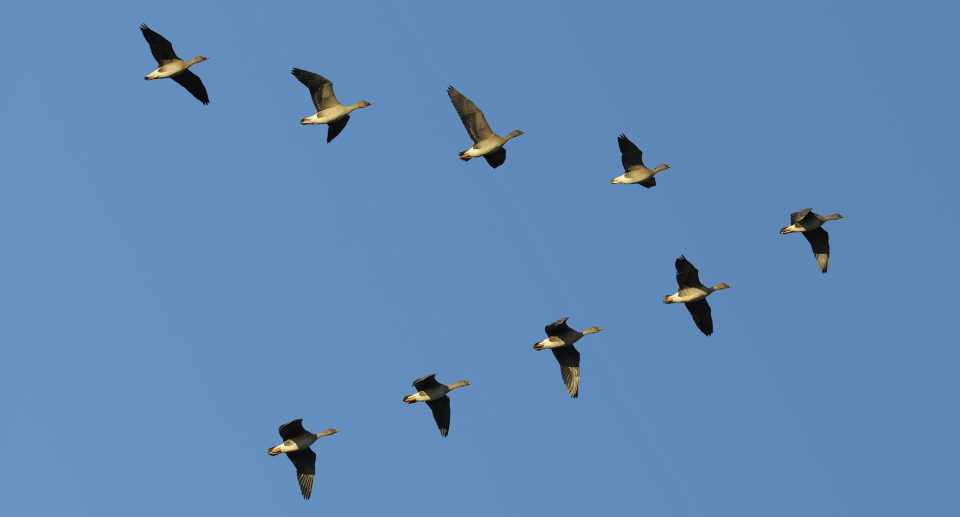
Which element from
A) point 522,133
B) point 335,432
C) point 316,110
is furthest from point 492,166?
point 335,432

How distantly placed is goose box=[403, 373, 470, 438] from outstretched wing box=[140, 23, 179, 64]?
46.6 ft

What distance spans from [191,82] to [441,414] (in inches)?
564

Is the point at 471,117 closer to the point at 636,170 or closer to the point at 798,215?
the point at 636,170

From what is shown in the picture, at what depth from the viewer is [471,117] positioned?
5456 cm

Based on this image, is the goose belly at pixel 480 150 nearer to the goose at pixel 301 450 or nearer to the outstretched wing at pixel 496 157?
the outstretched wing at pixel 496 157

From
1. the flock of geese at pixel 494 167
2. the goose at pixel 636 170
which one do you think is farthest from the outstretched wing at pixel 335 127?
the goose at pixel 636 170

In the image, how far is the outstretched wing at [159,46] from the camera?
5453 centimetres

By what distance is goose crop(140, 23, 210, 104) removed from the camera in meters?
→ 54.9

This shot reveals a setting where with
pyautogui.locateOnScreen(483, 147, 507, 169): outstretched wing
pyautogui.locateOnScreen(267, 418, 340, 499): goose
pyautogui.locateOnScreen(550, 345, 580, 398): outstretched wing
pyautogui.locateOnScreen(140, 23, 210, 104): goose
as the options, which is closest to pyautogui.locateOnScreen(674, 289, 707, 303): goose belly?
pyautogui.locateOnScreen(550, 345, 580, 398): outstretched wing

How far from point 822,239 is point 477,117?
12711 mm

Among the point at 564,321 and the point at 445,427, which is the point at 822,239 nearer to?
the point at 564,321

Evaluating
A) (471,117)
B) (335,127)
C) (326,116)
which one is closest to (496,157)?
(471,117)

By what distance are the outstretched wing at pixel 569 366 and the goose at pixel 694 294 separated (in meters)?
3.51

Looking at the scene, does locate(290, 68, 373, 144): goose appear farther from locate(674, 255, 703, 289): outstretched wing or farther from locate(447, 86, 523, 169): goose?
locate(674, 255, 703, 289): outstretched wing
